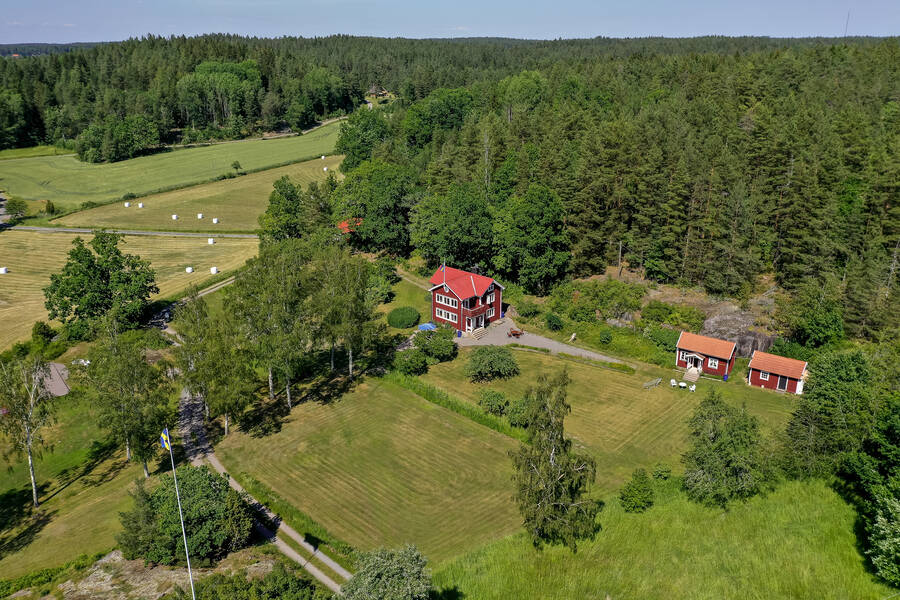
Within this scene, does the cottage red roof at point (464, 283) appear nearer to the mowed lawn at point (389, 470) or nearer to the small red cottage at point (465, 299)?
the small red cottage at point (465, 299)

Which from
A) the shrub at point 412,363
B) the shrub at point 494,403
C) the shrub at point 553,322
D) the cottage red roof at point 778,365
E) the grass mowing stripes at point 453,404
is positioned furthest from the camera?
the shrub at point 553,322

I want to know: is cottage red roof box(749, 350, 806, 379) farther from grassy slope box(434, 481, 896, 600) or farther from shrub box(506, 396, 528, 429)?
shrub box(506, 396, 528, 429)

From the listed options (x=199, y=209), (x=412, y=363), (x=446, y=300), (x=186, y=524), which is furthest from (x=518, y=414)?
(x=199, y=209)

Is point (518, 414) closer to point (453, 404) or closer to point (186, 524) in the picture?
point (453, 404)

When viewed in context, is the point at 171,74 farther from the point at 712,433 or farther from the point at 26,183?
the point at 712,433

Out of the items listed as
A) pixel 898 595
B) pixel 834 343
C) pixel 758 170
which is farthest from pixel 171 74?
pixel 898 595

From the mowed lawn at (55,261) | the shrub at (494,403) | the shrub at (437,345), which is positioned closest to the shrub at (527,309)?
the shrub at (437,345)

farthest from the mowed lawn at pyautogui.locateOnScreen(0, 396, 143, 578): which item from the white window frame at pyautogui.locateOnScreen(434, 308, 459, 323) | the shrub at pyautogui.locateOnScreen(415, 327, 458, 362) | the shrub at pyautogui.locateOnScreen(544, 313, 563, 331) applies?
the shrub at pyautogui.locateOnScreen(544, 313, 563, 331)
